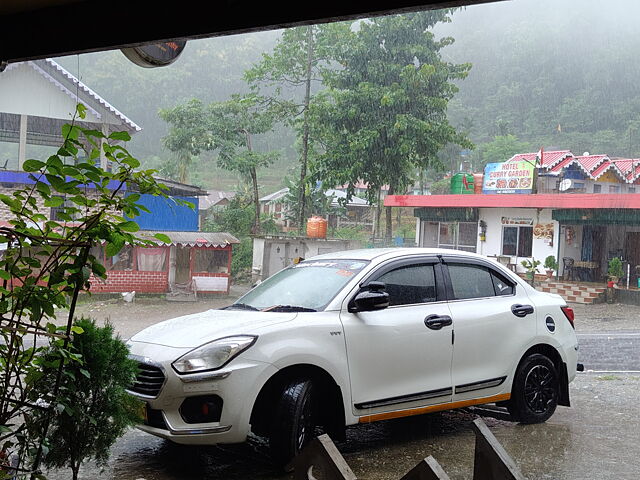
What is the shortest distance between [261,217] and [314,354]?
98.1ft

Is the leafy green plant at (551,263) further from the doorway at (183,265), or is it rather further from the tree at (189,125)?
the tree at (189,125)

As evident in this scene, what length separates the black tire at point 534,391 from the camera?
628 cm

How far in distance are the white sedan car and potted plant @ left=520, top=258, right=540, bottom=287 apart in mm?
19393

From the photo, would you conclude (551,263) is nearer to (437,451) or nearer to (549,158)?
(549,158)

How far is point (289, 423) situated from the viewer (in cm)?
482

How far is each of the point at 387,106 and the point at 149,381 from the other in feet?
81.6

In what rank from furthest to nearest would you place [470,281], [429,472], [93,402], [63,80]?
[63,80]
[470,281]
[93,402]
[429,472]

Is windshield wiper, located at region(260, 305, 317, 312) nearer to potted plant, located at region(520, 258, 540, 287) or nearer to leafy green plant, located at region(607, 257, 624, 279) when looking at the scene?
leafy green plant, located at region(607, 257, 624, 279)

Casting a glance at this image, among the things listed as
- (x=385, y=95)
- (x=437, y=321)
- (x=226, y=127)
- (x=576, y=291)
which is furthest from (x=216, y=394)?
(x=226, y=127)

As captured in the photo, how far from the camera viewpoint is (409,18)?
3072cm

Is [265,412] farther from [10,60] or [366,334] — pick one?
[10,60]

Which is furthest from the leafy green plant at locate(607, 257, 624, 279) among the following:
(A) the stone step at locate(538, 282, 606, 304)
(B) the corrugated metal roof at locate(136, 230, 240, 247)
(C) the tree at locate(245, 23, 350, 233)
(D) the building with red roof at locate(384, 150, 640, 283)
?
(C) the tree at locate(245, 23, 350, 233)

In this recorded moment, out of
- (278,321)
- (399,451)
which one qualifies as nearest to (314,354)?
(278,321)

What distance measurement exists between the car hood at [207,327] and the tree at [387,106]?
22.5 metres
